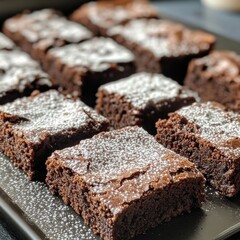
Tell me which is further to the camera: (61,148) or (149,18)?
(149,18)

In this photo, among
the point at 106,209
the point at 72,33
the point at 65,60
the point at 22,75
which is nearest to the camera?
the point at 106,209

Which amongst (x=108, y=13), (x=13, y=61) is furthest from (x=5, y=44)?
(x=108, y=13)

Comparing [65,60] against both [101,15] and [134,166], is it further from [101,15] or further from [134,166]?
[134,166]

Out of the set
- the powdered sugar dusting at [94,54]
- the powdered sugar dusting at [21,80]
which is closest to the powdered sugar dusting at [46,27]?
the powdered sugar dusting at [94,54]

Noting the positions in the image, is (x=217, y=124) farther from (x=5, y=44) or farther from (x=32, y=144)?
(x=5, y=44)


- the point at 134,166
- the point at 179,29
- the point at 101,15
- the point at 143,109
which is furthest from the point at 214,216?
the point at 101,15

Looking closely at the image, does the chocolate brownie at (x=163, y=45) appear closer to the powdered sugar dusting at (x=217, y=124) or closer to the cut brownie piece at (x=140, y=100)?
the cut brownie piece at (x=140, y=100)
